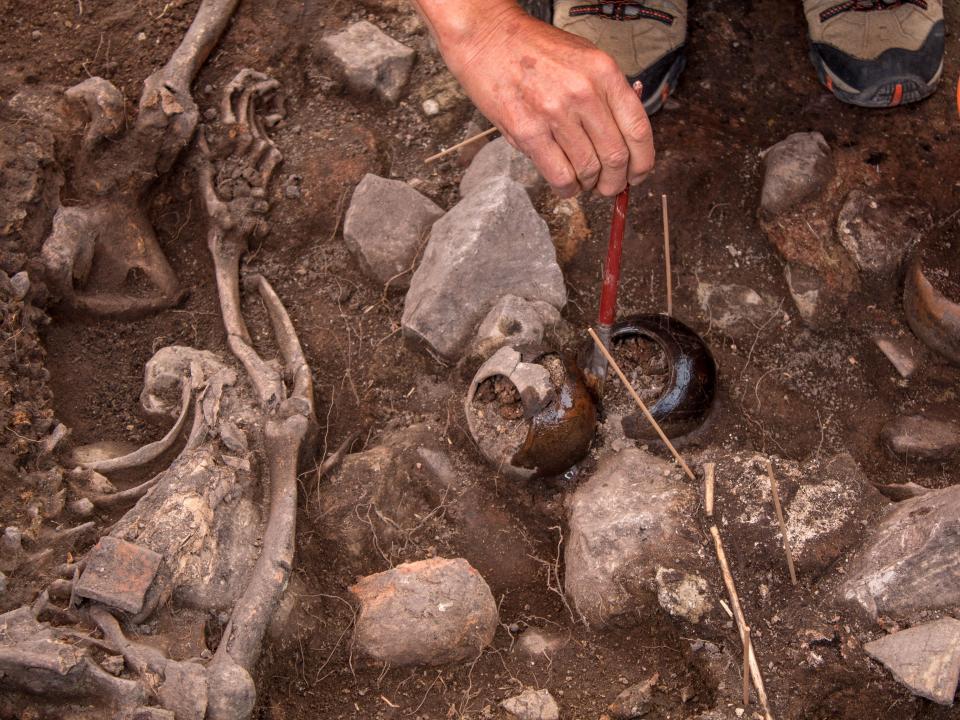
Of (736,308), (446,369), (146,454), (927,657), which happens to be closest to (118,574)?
(146,454)

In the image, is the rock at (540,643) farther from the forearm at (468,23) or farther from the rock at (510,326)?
the forearm at (468,23)

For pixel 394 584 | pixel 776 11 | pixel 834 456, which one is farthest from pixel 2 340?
pixel 776 11

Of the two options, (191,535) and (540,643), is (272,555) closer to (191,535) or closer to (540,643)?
(191,535)

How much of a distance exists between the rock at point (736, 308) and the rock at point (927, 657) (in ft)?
4.17

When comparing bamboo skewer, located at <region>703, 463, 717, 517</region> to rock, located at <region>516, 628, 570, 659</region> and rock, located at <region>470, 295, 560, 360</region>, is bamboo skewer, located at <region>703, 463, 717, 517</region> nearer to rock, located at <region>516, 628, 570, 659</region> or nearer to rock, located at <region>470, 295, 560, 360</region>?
rock, located at <region>516, 628, 570, 659</region>

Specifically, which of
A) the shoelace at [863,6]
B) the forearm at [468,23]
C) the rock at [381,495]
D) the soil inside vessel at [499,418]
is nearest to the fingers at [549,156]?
the forearm at [468,23]

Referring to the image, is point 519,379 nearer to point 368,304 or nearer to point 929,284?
point 368,304

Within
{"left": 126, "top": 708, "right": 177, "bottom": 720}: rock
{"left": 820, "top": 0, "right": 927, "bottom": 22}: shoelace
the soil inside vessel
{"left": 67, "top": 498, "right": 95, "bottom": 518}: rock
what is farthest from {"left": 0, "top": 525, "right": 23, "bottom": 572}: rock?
{"left": 820, "top": 0, "right": 927, "bottom": 22}: shoelace

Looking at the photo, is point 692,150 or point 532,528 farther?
point 692,150

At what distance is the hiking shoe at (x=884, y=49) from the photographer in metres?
3.58

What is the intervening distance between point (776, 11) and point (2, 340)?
3415 millimetres

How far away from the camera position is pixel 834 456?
2.90 meters

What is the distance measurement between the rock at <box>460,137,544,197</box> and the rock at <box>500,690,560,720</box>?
1849 mm

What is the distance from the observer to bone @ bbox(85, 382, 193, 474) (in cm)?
287
